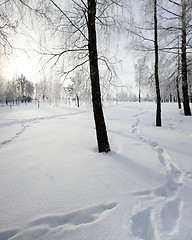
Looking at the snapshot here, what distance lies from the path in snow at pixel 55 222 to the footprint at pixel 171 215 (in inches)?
26.4

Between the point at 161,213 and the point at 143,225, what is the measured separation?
0.35 m

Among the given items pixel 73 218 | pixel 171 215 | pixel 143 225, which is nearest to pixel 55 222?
pixel 73 218

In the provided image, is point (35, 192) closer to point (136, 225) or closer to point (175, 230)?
point (136, 225)

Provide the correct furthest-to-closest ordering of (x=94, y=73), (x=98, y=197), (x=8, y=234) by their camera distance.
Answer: (x=94, y=73) < (x=98, y=197) < (x=8, y=234)

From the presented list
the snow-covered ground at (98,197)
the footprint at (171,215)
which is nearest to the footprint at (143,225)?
the snow-covered ground at (98,197)

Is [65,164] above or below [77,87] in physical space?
below

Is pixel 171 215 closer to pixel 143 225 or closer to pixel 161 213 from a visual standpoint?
pixel 161 213

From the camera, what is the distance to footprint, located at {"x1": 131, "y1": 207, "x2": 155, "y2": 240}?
4.26ft

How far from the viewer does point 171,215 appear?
1534 mm

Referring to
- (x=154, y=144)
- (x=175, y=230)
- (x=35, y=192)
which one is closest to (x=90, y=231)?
(x=175, y=230)

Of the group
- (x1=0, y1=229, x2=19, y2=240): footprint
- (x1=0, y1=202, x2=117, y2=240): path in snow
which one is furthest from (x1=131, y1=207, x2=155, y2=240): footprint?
(x1=0, y1=229, x2=19, y2=240): footprint

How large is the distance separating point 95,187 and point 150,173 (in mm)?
1284

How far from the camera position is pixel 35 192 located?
1.95 meters

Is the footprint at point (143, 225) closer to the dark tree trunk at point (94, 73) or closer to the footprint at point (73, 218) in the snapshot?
the footprint at point (73, 218)
